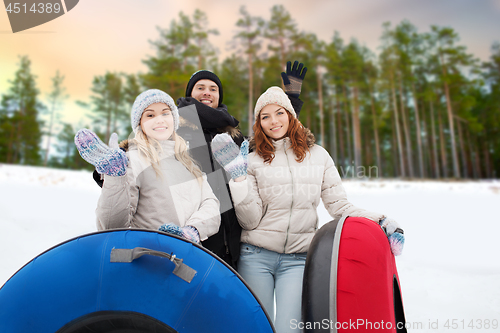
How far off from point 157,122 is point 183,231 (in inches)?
27.6

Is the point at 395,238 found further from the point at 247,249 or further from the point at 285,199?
the point at 247,249

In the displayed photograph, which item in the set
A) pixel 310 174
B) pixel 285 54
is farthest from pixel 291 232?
pixel 285 54

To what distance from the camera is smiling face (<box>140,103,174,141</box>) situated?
1.61 meters

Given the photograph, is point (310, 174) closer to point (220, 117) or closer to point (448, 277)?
point (220, 117)

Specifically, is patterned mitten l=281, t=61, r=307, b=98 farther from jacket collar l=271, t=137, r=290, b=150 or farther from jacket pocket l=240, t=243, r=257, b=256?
jacket pocket l=240, t=243, r=257, b=256

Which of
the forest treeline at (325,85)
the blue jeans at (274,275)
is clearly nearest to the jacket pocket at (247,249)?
the blue jeans at (274,275)

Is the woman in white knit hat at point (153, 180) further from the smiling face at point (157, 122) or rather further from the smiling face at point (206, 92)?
the smiling face at point (206, 92)

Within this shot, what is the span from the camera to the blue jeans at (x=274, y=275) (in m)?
1.58

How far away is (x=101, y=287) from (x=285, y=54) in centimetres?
1800

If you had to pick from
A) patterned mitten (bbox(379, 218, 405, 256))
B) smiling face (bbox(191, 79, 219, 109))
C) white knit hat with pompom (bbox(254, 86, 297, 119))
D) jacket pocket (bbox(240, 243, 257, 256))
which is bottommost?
jacket pocket (bbox(240, 243, 257, 256))

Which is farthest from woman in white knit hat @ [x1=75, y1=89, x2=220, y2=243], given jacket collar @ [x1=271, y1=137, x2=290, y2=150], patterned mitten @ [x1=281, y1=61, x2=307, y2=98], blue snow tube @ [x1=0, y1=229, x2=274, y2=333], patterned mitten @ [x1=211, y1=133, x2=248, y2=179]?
patterned mitten @ [x1=281, y1=61, x2=307, y2=98]

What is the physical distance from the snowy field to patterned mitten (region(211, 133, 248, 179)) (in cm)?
233

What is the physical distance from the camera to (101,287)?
83 cm

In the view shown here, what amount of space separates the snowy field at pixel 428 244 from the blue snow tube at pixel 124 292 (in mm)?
2487
